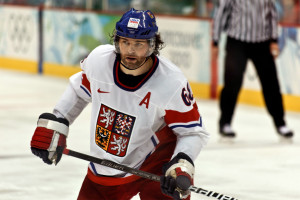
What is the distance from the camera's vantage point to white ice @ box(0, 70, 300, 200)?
5039mm

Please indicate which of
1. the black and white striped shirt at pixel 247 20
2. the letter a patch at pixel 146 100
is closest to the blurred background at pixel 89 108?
the black and white striped shirt at pixel 247 20

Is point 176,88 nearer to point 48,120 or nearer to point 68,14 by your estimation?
point 48,120

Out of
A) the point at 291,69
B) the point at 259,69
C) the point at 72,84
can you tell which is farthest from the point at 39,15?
the point at 72,84

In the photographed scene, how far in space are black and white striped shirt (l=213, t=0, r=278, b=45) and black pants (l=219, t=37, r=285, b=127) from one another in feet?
0.24

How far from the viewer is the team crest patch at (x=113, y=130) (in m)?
3.34

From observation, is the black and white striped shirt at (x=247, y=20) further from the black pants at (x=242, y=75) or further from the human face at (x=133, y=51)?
the human face at (x=133, y=51)

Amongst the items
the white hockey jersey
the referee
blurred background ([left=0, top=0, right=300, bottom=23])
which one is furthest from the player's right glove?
blurred background ([left=0, top=0, right=300, bottom=23])

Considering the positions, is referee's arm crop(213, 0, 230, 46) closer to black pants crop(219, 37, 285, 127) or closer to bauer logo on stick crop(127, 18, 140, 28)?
black pants crop(219, 37, 285, 127)

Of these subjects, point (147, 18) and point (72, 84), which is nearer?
point (147, 18)

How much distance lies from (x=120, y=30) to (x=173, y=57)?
672 centimetres

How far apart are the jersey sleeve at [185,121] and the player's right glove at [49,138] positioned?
46 centimetres

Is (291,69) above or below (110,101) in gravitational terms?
below

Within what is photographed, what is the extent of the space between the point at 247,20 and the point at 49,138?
390 centimetres

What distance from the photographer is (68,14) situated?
1179 centimetres
